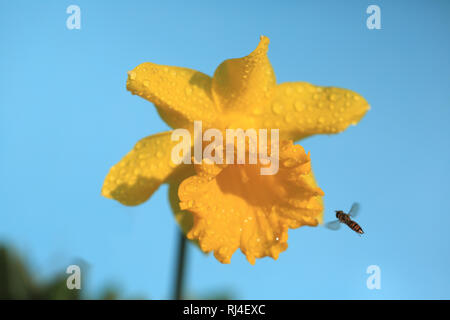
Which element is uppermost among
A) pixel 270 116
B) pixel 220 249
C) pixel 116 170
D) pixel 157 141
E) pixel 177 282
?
pixel 270 116

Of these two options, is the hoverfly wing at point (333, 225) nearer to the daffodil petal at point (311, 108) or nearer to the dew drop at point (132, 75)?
the daffodil petal at point (311, 108)

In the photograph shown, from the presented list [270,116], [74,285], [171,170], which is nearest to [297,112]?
[270,116]

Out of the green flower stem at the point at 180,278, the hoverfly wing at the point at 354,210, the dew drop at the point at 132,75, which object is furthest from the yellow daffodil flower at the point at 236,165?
the hoverfly wing at the point at 354,210

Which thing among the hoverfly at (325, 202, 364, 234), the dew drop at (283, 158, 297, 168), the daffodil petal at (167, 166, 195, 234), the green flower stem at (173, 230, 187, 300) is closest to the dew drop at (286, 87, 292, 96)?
the dew drop at (283, 158, 297, 168)

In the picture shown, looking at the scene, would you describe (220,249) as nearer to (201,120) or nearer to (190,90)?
(201,120)

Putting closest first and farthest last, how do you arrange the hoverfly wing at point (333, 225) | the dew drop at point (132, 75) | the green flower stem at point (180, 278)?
the dew drop at point (132, 75) → the green flower stem at point (180, 278) → the hoverfly wing at point (333, 225)

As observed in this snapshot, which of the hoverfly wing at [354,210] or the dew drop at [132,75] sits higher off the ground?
the dew drop at [132,75]

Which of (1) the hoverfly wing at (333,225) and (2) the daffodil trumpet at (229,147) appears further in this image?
(1) the hoverfly wing at (333,225)

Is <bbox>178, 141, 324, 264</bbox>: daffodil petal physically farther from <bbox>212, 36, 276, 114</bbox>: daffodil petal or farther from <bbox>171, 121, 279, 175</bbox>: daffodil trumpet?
<bbox>212, 36, 276, 114</bbox>: daffodil petal
